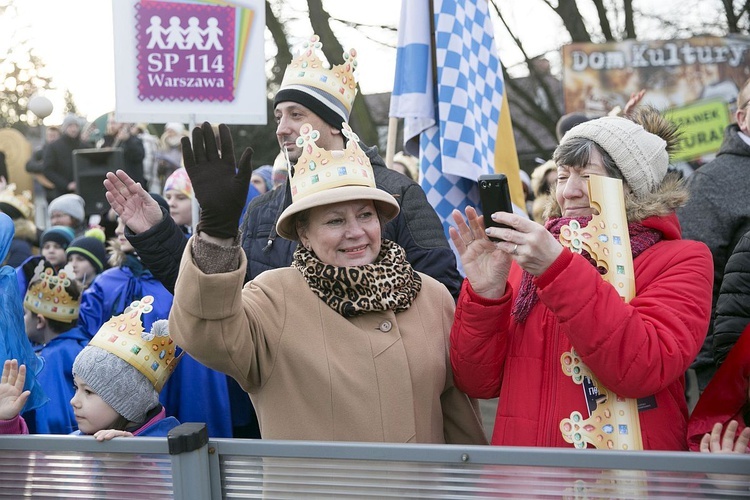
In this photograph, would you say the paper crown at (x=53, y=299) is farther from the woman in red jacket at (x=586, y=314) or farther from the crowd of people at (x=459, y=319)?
the woman in red jacket at (x=586, y=314)

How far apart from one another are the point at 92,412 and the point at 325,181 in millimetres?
1257

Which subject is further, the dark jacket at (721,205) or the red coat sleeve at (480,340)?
the dark jacket at (721,205)

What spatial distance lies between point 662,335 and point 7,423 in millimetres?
2030

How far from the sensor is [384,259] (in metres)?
2.54

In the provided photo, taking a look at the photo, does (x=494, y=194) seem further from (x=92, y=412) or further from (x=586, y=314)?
(x=92, y=412)

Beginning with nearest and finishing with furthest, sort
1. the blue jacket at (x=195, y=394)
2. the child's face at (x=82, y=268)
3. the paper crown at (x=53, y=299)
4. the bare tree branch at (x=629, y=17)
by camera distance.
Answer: the blue jacket at (x=195, y=394)
the paper crown at (x=53, y=299)
the child's face at (x=82, y=268)
the bare tree branch at (x=629, y=17)

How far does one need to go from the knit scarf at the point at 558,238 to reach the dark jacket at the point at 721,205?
122cm

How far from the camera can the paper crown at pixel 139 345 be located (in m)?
3.00

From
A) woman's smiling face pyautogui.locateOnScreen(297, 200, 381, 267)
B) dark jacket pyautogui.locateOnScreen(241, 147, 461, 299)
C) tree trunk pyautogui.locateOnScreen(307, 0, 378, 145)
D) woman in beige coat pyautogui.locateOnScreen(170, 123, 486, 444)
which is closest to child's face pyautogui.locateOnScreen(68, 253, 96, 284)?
dark jacket pyautogui.locateOnScreen(241, 147, 461, 299)

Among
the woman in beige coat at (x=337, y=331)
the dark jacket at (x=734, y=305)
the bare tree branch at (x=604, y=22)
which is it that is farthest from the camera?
the bare tree branch at (x=604, y=22)

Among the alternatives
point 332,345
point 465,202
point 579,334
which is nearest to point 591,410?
point 579,334

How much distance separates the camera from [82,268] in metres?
5.81

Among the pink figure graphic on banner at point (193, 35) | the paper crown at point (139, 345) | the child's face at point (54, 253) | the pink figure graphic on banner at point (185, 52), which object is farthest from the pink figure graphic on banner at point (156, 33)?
the child's face at point (54, 253)

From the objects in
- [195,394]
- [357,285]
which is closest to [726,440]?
[357,285]
